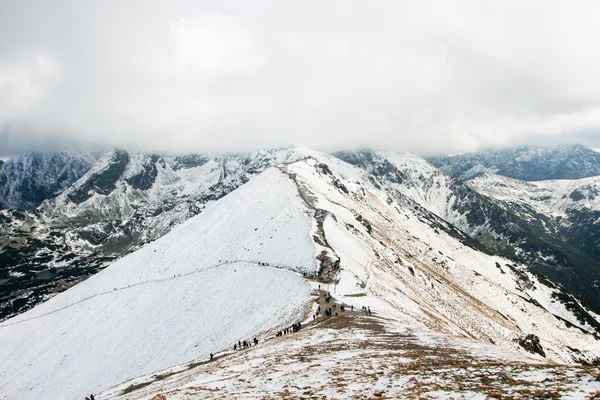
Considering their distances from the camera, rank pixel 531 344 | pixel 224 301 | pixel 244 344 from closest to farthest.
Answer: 1. pixel 244 344
2. pixel 224 301
3. pixel 531 344

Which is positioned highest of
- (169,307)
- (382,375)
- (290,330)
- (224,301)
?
(382,375)

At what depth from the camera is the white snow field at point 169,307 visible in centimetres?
4734

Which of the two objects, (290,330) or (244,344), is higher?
(290,330)

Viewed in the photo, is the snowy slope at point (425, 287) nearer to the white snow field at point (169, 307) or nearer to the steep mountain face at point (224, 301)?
the steep mountain face at point (224, 301)

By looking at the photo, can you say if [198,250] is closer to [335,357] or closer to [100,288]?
[100,288]

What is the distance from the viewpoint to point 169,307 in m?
61.7

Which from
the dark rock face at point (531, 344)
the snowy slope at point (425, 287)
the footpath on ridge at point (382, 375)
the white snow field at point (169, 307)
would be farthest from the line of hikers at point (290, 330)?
the dark rock face at point (531, 344)

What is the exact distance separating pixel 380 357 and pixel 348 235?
6665 centimetres

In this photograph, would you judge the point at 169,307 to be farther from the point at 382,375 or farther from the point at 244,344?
the point at 382,375

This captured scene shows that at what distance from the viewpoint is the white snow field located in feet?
155

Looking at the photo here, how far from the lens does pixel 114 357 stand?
5256cm

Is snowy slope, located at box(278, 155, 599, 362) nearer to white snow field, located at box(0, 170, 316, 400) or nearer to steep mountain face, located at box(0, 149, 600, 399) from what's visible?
steep mountain face, located at box(0, 149, 600, 399)

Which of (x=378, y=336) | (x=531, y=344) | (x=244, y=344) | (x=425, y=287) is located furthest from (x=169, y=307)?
(x=531, y=344)

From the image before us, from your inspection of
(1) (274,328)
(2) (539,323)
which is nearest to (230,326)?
(1) (274,328)
